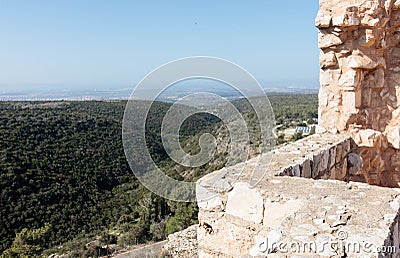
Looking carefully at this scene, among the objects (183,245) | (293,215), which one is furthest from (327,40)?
(183,245)

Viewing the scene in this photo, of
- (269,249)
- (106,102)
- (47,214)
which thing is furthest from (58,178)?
(269,249)

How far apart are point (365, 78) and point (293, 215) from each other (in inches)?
124

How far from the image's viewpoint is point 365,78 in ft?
14.2

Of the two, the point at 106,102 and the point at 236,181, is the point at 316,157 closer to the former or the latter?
the point at 236,181

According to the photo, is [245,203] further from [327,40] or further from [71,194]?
[71,194]

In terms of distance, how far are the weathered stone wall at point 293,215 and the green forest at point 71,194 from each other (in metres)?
14.2

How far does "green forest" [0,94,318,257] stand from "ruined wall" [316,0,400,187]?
12.9 metres

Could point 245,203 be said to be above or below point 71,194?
above

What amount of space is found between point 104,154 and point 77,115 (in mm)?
7453

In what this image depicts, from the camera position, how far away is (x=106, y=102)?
38.8 metres

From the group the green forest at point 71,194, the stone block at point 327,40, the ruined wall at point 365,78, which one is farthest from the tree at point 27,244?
the stone block at point 327,40

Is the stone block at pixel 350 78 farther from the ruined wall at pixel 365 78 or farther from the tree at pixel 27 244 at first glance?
the tree at pixel 27 244

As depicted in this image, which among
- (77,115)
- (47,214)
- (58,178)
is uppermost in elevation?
(77,115)

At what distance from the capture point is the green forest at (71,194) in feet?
55.5
